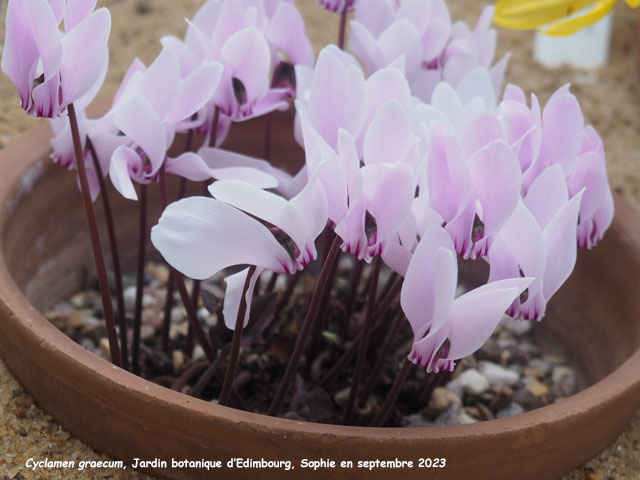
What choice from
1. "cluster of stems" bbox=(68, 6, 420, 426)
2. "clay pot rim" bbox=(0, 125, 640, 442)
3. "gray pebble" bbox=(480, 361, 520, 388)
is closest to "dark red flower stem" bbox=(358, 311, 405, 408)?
"cluster of stems" bbox=(68, 6, 420, 426)

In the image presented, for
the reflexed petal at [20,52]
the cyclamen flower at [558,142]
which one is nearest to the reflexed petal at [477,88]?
the cyclamen flower at [558,142]

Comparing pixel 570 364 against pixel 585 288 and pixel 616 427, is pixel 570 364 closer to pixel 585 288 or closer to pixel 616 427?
pixel 585 288

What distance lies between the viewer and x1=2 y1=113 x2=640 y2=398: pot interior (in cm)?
98

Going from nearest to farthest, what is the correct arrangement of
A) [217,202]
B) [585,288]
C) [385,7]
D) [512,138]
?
[217,202]
[512,138]
[385,7]
[585,288]

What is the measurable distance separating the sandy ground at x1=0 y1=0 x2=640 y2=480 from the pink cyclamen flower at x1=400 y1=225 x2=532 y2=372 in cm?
27

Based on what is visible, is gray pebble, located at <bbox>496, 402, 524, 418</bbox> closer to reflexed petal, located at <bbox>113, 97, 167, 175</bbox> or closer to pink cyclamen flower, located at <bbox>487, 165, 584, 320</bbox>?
pink cyclamen flower, located at <bbox>487, 165, 584, 320</bbox>

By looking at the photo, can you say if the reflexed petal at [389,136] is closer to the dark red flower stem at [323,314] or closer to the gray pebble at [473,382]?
the dark red flower stem at [323,314]

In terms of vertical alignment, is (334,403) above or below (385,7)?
below

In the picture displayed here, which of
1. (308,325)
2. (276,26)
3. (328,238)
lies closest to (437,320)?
(308,325)

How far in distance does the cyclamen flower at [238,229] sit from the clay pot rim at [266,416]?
0.12 m

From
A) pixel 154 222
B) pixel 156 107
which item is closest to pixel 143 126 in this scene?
pixel 156 107

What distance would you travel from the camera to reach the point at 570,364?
43.3 inches

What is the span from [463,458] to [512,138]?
25 centimetres

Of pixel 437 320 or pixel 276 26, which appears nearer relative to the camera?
pixel 437 320
